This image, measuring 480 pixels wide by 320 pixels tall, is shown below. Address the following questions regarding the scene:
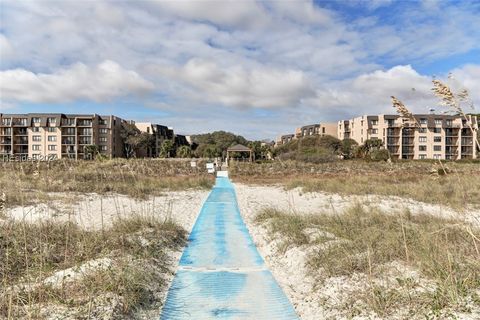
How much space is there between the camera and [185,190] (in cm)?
1591

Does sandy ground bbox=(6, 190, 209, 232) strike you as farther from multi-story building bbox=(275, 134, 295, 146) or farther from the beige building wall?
multi-story building bbox=(275, 134, 295, 146)

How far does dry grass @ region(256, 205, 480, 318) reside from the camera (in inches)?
113

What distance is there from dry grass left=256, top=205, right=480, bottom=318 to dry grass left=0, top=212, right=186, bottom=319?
Answer: 208cm

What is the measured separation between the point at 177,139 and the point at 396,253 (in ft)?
270

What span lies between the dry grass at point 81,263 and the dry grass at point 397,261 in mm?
2083

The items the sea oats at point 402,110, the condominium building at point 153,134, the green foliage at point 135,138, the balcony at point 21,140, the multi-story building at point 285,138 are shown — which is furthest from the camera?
the multi-story building at point 285,138

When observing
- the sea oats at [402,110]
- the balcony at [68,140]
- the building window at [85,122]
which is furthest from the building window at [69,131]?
the sea oats at [402,110]

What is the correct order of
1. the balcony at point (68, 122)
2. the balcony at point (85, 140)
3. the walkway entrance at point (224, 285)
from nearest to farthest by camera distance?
the walkway entrance at point (224, 285), the balcony at point (68, 122), the balcony at point (85, 140)

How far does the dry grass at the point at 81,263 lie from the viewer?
10.0 ft

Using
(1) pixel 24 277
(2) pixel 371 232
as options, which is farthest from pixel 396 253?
(1) pixel 24 277

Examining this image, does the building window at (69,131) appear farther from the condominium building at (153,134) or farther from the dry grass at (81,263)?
the dry grass at (81,263)

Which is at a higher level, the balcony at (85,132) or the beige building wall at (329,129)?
the beige building wall at (329,129)

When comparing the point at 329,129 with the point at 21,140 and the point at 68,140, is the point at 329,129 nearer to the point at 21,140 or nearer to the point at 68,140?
the point at 68,140

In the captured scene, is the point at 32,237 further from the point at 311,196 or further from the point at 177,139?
the point at 177,139
